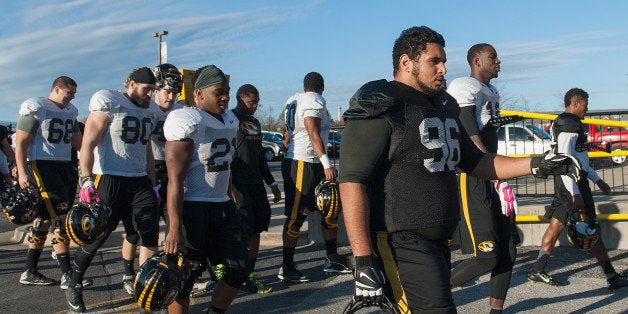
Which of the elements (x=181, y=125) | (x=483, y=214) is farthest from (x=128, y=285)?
(x=483, y=214)

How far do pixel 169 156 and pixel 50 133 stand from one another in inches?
127

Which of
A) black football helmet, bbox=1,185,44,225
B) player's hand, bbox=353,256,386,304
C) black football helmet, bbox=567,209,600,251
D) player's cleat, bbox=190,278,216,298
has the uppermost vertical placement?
black football helmet, bbox=1,185,44,225

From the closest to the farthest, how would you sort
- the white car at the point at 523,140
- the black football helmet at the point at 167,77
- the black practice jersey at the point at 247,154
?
1. the black football helmet at the point at 167,77
2. the black practice jersey at the point at 247,154
3. the white car at the point at 523,140

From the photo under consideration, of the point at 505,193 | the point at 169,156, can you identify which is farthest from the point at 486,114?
the point at 169,156

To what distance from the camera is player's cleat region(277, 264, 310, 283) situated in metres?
7.05

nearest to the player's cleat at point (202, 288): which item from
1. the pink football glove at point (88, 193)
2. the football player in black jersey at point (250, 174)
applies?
the football player in black jersey at point (250, 174)

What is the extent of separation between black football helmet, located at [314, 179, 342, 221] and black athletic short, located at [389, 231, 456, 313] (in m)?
3.36

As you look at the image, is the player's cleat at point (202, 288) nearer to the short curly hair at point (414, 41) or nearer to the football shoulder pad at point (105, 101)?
the football shoulder pad at point (105, 101)

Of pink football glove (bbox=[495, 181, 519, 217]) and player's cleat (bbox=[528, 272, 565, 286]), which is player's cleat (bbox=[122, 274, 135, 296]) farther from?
player's cleat (bbox=[528, 272, 565, 286])

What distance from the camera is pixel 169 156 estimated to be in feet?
15.0

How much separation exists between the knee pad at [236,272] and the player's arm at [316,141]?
242 centimetres

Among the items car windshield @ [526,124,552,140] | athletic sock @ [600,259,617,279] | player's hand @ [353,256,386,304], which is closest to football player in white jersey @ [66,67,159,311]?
player's hand @ [353,256,386,304]

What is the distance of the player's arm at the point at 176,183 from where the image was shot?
4.52m

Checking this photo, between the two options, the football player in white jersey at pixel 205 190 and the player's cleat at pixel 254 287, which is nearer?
the football player in white jersey at pixel 205 190
